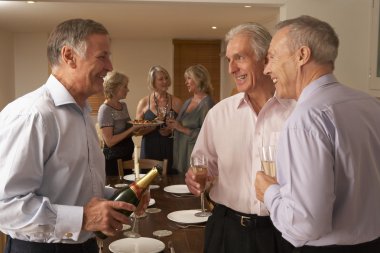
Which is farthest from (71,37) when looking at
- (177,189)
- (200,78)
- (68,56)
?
(200,78)

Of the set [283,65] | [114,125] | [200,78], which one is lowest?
[114,125]

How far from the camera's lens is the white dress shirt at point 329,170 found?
3.73ft

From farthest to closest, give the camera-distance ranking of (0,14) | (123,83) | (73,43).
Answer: (0,14)
(123,83)
(73,43)

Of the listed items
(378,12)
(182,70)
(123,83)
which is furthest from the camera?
(182,70)

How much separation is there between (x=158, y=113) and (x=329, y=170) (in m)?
3.19

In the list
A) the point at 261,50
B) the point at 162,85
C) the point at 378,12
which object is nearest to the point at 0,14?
the point at 162,85

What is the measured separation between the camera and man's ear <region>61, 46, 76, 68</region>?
1.38m

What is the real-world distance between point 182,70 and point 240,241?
7.54m

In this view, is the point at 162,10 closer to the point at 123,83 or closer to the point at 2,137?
the point at 123,83

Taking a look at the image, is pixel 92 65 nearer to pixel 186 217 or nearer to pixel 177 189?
pixel 186 217

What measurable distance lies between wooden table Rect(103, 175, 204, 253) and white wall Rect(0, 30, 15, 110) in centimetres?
582

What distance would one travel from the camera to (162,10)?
223 inches

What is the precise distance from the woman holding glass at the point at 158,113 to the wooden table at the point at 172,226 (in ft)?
3.70

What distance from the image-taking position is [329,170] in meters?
1.14
